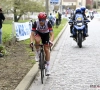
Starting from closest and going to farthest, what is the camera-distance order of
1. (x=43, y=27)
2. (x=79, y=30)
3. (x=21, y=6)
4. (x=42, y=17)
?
(x=42, y=17) → (x=43, y=27) → (x=79, y=30) → (x=21, y=6)

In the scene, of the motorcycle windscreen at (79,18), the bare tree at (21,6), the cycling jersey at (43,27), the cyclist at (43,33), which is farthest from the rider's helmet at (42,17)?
the bare tree at (21,6)

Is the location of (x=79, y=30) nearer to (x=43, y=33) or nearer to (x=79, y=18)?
(x=79, y=18)

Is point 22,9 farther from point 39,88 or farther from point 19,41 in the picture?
point 39,88

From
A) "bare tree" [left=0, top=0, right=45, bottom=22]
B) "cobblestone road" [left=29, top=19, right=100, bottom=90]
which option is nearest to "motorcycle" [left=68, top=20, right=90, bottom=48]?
"cobblestone road" [left=29, top=19, right=100, bottom=90]

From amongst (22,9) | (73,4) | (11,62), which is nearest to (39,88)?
(11,62)

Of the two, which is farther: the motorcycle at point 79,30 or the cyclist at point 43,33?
the motorcycle at point 79,30

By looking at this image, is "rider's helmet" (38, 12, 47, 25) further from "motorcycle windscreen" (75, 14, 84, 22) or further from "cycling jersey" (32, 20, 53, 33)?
"motorcycle windscreen" (75, 14, 84, 22)

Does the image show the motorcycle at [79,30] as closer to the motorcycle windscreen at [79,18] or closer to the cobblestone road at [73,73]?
the motorcycle windscreen at [79,18]

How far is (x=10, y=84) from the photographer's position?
7.64 m

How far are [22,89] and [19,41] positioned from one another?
33.0 ft

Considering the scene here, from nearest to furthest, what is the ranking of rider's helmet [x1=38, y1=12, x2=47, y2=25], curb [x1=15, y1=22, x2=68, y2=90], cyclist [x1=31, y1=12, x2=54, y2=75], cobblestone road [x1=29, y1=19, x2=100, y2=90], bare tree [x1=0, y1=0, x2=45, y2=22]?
curb [x1=15, y1=22, x2=68, y2=90], cobblestone road [x1=29, y1=19, x2=100, y2=90], rider's helmet [x1=38, y1=12, x2=47, y2=25], cyclist [x1=31, y1=12, x2=54, y2=75], bare tree [x1=0, y1=0, x2=45, y2=22]

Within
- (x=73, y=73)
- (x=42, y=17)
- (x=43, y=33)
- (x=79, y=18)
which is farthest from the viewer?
(x=79, y=18)

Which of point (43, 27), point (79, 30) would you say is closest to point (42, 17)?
point (43, 27)

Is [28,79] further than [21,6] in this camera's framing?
No
